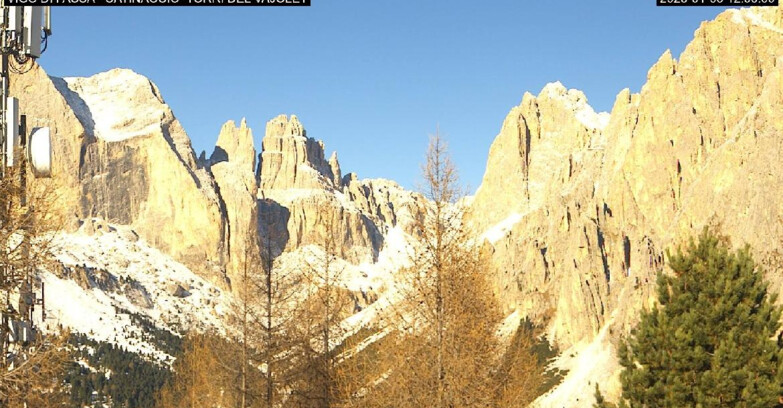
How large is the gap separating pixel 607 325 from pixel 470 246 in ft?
545

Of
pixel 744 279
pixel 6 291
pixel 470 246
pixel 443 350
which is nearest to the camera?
pixel 6 291

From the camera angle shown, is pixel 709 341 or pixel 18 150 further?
pixel 709 341

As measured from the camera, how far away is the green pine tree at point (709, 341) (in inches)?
998

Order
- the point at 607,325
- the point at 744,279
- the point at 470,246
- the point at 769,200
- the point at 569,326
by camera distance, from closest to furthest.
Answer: the point at 470,246, the point at 744,279, the point at 769,200, the point at 607,325, the point at 569,326

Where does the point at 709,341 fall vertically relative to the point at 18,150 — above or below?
below

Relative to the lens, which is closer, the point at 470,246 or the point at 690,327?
the point at 470,246

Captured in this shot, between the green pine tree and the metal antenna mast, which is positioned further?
the green pine tree

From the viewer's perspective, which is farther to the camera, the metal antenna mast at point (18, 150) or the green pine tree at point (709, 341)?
the green pine tree at point (709, 341)

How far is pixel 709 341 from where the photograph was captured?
2670cm

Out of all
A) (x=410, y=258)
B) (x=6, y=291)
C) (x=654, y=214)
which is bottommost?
(x=6, y=291)

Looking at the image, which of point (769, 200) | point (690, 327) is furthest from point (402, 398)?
point (769, 200)

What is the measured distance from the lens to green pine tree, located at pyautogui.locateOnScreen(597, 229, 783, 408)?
→ 2534 centimetres

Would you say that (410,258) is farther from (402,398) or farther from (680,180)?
(680,180)

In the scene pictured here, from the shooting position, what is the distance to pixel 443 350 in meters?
21.6
